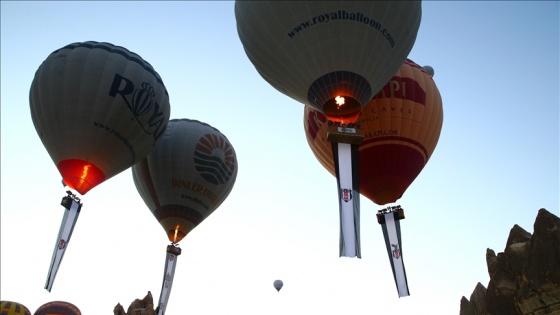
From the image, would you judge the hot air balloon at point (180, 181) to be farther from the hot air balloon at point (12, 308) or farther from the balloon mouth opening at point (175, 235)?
the hot air balloon at point (12, 308)

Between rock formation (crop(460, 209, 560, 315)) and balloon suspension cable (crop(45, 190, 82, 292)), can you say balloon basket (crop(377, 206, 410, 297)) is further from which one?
rock formation (crop(460, 209, 560, 315))

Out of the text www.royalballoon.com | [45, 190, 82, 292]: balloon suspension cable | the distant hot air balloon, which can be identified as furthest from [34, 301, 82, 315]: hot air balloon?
Result: the text www.royalballoon.com

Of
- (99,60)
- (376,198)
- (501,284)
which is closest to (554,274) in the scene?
(501,284)

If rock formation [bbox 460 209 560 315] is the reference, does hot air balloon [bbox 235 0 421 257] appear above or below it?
above

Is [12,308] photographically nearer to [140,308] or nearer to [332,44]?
[140,308]

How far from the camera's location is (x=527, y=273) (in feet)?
70.0

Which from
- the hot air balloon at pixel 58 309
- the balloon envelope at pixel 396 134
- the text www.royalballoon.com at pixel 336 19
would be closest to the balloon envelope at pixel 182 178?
the balloon envelope at pixel 396 134

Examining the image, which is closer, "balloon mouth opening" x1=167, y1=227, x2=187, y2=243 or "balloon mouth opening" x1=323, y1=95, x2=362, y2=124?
"balloon mouth opening" x1=323, y1=95, x2=362, y2=124

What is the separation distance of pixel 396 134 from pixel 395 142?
0.85 ft

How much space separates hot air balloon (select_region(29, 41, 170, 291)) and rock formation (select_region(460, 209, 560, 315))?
18.0 metres

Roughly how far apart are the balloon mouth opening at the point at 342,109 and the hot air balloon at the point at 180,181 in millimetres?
8161

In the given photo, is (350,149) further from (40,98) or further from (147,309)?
(147,309)

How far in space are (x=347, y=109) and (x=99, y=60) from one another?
824 cm

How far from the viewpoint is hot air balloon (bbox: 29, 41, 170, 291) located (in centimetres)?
1364
